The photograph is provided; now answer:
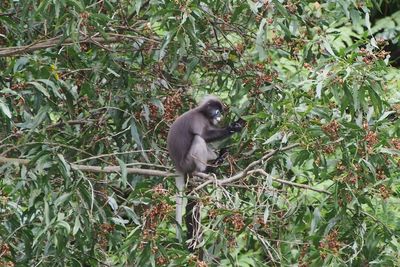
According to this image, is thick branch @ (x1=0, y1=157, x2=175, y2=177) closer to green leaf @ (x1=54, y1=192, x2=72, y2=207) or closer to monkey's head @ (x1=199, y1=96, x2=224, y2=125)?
green leaf @ (x1=54, y1=192, x2=72, y2=207)

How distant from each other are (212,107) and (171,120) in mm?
656

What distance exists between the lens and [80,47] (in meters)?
5.73

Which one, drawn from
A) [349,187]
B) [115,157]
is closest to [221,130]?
[115,157]

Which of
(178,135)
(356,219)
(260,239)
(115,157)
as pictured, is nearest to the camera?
(260,239)

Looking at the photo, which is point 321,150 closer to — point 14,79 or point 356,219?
point 356,219

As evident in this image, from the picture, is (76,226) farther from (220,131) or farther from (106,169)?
(220,131)

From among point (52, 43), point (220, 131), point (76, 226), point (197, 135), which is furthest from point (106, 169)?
point (197, 135)

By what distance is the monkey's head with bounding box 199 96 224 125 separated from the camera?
20.9ft

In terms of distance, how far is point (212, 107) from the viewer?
6.42 metres

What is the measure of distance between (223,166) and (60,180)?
988 mm

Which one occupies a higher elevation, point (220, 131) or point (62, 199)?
point (62, 199)

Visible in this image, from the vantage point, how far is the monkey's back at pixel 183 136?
6094 millimetres

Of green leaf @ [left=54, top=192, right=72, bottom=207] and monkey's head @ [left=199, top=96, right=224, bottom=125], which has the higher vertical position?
green leaf @ [left=54, top=192, right=72, bottom=207]

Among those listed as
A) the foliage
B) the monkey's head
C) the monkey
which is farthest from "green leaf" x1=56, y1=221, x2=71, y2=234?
the monkey's head
